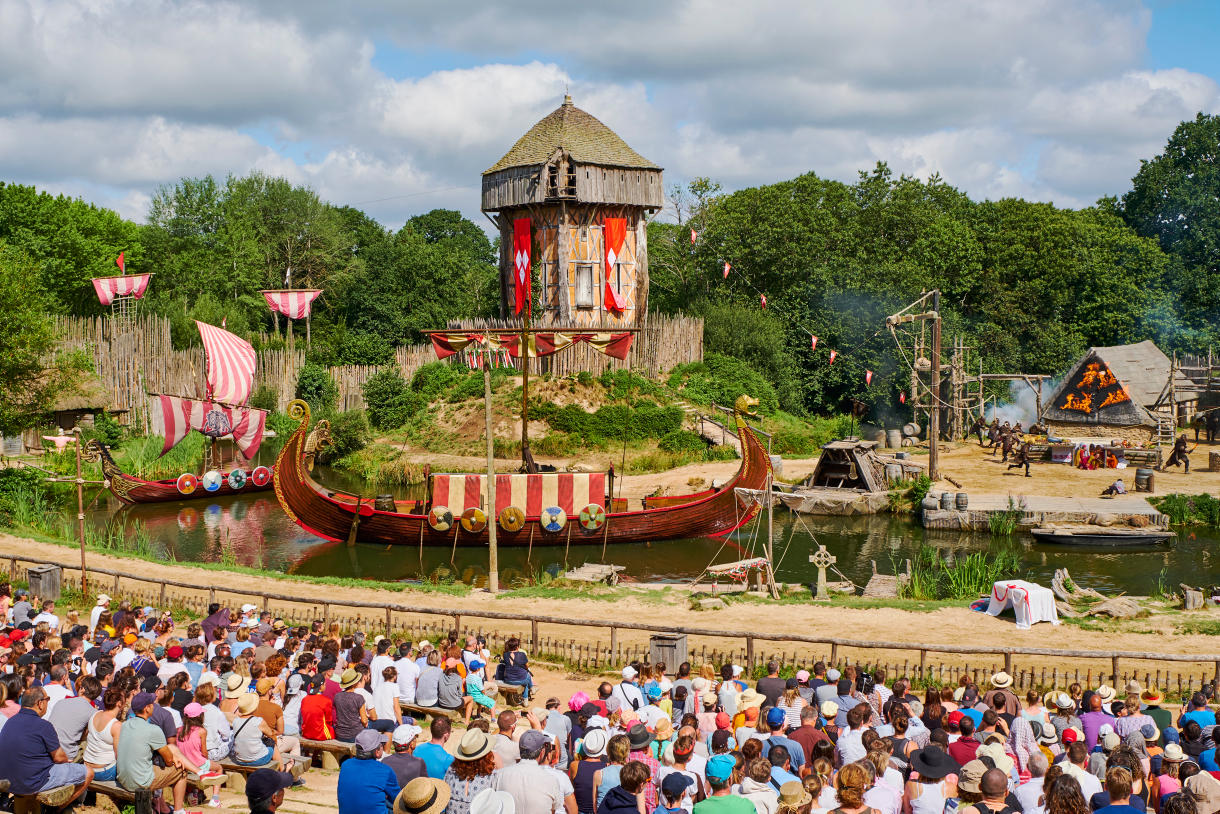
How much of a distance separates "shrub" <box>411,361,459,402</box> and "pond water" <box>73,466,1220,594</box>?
40.5ft

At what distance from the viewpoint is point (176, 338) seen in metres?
48.0

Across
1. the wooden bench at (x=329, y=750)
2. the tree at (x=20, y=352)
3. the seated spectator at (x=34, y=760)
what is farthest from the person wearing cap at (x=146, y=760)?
the tree at (x=20, y=352)

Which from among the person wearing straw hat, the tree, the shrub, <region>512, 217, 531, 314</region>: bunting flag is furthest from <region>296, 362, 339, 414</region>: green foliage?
the person wearing straw hat

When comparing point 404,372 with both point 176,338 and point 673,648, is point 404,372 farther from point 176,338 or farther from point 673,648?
point 673,648

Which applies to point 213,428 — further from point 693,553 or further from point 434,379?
point 693,553

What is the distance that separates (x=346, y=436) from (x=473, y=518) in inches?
585

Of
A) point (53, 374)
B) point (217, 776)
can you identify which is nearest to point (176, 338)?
point (53, 374)

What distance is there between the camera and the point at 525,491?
26.2 m

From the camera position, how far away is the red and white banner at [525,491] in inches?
1027

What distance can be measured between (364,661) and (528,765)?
15.5 feet

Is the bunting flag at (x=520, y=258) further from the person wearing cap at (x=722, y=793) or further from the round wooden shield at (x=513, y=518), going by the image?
the person wearing cap at (x=722, y=793)

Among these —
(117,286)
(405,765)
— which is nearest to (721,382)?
(117,286)

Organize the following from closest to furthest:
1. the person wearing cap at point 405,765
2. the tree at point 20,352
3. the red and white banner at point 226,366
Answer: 1. the person wearing cap at point 405,765
2. the tree at point 20,352
3. the red and white banner at point 226,366

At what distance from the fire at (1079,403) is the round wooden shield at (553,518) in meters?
21.8
